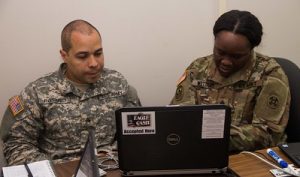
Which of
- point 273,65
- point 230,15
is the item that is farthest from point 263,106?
point 230,15

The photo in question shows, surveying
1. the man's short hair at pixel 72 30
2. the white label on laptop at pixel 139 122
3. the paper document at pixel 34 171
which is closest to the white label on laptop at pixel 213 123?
the white label on laptop at pixel 139 122

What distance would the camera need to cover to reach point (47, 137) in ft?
5.70

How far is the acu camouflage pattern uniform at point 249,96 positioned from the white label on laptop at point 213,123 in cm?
37

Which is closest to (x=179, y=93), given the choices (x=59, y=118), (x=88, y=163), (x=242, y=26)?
(x=242, y=26)

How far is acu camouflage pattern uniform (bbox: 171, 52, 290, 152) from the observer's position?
145 centimetres

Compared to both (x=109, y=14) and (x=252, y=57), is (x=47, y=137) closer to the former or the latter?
(x=109, y=14)

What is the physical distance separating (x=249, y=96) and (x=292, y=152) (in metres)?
0.40

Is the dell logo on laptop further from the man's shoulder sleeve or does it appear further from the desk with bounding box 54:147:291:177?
the man's shoulder sleeve

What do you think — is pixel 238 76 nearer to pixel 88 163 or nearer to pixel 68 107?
pixel 68 107

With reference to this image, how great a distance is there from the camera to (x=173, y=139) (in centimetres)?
107

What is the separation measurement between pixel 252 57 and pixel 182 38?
59 cm

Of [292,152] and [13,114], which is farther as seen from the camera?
[13,114]

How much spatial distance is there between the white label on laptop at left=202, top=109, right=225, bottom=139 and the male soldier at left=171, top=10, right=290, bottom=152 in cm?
39

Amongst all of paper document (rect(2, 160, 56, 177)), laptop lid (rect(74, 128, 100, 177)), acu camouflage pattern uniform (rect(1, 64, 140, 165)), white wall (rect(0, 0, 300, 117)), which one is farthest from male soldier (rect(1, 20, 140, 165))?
laptop lid (rect(74, 128, 100, 177))
